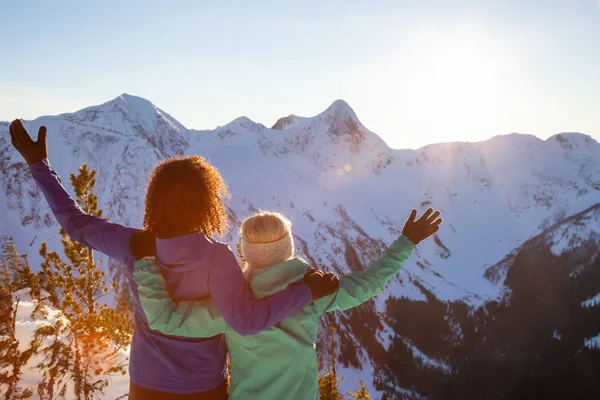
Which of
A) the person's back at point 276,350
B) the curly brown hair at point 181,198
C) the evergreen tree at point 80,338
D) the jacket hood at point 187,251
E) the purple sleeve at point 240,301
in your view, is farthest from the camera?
the evergreen tree at point 80,338

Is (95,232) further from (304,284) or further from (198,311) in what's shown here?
(304,284)

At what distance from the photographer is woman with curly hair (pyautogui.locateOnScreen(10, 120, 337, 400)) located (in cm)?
290

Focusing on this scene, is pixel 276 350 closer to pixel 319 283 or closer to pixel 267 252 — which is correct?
pixel 319 283

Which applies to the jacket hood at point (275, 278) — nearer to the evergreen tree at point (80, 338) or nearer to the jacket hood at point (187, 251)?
the jacket hood at point (187, 251)

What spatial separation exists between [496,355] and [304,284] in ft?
540

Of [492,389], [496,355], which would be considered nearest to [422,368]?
[492,389]

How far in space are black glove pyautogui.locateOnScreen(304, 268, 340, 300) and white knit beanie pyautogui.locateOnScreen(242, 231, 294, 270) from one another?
0.25 metres

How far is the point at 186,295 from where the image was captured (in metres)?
3.04

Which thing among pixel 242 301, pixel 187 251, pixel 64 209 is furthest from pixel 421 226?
pixel 64 209

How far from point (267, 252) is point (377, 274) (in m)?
1.03

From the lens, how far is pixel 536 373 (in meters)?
132

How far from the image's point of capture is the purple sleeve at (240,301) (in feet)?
9.29

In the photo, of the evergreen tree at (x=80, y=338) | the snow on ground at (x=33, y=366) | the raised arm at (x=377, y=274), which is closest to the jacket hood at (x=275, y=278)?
the raised arm at (x=377, y=274)

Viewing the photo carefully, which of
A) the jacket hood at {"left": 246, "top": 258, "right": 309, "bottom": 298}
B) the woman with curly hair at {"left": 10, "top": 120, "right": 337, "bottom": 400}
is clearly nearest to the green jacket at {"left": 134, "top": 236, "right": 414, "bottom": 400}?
the jacket hood at {"left": 246, "top": 258, "right": 309, "bottom": 298}
